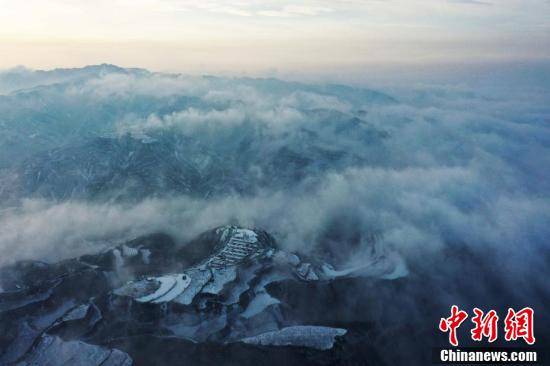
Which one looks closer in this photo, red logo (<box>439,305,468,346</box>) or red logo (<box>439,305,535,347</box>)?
red logo (<box>439,305,535,347</box>)

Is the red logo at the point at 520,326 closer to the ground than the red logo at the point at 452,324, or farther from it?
farther from it

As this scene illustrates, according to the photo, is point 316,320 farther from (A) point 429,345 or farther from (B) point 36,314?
(B) point 36,314

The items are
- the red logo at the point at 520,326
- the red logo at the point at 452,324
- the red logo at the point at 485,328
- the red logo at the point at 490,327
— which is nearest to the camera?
the red logo at the point at 520,326

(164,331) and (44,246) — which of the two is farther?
(44,246)

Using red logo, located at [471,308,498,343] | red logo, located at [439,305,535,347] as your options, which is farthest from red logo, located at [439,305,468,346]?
red logo, located at [471,308,498,343]

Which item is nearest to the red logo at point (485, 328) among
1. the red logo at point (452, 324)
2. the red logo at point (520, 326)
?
the red logo at point (452, 324)

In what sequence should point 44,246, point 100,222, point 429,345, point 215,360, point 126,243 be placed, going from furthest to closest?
1. point 100,222
2. point 44,246
3. point 126,243
4. point 429,345
5. point 215,360

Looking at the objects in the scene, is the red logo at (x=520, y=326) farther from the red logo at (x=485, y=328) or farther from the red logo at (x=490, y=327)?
the red logo at (x=485, y=328)

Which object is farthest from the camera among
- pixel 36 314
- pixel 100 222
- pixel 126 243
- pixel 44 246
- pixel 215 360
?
pixel 100 222

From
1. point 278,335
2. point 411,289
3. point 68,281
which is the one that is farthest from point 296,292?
point 68,281

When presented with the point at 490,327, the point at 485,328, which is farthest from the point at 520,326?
the point at 485,328

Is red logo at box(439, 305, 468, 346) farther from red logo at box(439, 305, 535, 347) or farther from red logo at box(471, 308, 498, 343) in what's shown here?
red logo at box(471, 308, 498, 343)
